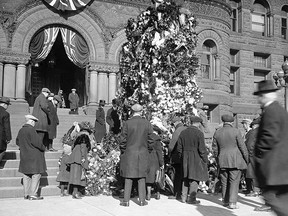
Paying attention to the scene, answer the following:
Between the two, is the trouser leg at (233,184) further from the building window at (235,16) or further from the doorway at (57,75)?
the building window at (235,16)

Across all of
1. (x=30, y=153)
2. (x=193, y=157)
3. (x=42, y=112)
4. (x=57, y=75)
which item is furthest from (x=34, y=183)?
(x=57, y=75)

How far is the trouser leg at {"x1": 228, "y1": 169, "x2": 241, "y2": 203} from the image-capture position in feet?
25.6

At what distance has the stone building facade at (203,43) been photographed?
1909 centimetres

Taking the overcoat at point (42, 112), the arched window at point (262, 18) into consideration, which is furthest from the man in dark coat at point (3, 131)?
the arched window at point (262, 18)

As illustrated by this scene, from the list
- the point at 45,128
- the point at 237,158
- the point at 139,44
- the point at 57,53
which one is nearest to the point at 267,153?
the point at 237,158

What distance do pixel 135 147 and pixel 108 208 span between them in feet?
4.27

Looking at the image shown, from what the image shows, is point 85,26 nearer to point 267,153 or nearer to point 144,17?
point 144,17

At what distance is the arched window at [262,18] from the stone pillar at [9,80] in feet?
58.4

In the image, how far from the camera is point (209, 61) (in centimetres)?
2525

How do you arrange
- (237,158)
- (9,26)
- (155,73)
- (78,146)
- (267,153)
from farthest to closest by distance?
(9,26) → (155,73) → (78,146) → (237,158) → (267,153)

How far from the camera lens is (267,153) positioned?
4.52 m

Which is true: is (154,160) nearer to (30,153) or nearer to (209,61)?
(30,153)

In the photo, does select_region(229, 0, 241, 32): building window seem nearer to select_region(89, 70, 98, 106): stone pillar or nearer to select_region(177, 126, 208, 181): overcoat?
select_region(89, 70, 98, 106): stone pillar

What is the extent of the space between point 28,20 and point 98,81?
15.6 feet
